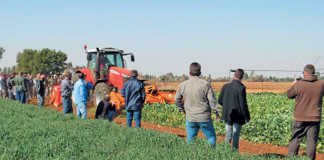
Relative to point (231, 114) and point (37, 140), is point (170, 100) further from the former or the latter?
point (37, 140)

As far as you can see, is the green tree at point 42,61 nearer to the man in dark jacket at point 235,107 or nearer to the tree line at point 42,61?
the tree line at point 42,61

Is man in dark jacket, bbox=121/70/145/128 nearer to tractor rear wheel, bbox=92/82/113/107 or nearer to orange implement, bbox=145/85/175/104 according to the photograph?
tractor rear wheel, bbox=92/82/113/107

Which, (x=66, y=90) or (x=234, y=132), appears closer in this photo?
(x=234, y=132)

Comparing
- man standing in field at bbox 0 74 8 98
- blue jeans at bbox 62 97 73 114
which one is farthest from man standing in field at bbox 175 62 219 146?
man standing in field at bbox 0 74 8 98

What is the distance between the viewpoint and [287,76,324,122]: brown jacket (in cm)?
569

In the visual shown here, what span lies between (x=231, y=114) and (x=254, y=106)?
6.73 meters

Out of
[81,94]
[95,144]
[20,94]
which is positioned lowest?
[20,94]

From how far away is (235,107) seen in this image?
5934mm

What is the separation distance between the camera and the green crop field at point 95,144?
411 cm

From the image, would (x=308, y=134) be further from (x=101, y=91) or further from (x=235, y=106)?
(x=101, y=91)

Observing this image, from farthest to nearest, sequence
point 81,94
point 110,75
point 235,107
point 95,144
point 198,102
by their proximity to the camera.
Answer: point 110,75 → point 81,94 → point 235,107 → point 198,102 → point 95,144

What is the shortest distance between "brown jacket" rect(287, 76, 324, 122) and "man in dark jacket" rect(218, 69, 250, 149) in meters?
0.86

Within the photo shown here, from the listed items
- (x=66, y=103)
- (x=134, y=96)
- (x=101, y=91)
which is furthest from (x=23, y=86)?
(x=134, y=96)

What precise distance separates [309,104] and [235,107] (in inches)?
46.1
